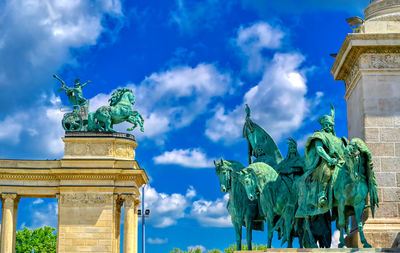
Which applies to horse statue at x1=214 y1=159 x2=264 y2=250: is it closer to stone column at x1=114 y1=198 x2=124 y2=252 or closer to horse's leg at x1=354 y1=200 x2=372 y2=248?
horse's leg at x1=354 y1=200 x2=372 y2=248

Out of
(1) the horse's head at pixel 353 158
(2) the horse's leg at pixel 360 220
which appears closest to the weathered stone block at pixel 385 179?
(2) the horse's leg at pixel 360 220

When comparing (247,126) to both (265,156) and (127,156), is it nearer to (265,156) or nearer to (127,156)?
(265,156)

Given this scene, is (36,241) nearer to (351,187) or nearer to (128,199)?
(128,199)

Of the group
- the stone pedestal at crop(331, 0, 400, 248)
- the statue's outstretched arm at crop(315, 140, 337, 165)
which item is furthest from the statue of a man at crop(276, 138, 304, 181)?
the statue's outstretched arm at crop(315, 140, 337, 165)

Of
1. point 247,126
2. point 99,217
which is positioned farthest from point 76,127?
point 247,126

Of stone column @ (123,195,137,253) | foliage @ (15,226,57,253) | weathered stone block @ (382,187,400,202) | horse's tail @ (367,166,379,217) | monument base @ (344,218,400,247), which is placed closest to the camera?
horse's tail @ (367,166,379,217)

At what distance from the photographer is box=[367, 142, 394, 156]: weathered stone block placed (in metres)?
18.8

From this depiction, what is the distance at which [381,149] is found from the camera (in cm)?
1884

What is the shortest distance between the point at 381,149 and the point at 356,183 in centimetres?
250

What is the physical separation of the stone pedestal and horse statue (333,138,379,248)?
1423 millimetres

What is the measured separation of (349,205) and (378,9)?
20.9 feet

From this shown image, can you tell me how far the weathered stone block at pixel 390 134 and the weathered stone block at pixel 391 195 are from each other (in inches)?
51.8

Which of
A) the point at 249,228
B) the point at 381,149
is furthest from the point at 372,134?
the point at 249,228

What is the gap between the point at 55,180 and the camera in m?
52.1
